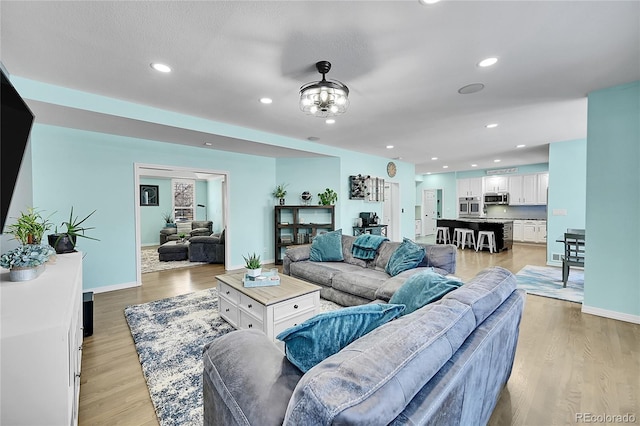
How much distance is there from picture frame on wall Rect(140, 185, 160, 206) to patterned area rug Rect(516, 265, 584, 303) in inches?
380

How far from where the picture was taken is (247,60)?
241 centimetres

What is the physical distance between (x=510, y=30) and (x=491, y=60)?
17.2 inches

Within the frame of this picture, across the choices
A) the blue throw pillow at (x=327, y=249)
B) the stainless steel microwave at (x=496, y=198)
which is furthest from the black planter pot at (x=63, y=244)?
the stainless steel microwave at (x=496, y=198)

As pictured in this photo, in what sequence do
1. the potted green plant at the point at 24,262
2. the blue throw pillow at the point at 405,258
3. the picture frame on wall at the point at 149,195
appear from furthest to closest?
the picture frame on wall at the point at 149,195 → the blue throw pillow at the point at 405,258 → the potted green plant at the point at 24,262

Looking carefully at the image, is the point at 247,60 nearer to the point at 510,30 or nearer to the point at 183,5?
the point at 183,5

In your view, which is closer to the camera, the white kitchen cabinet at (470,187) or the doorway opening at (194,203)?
the doorway opening at (194,203)

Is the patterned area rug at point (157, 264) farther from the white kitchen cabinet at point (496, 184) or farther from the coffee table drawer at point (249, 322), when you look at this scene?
the white kitchen cabinet at point (496, 184)

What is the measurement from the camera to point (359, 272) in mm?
3414

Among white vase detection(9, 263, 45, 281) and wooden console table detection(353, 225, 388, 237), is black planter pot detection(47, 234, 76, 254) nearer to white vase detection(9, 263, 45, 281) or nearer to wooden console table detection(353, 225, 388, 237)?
white vase detection(9, 263, 45, 281)

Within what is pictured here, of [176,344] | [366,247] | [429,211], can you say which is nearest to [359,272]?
[366,247]

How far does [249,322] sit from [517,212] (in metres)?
10.4

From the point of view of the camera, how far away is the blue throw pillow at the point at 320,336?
1050 millimetres

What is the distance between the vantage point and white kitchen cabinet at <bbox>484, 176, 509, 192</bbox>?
370 inches

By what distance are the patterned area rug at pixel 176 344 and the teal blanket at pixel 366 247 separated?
32.6 inches
